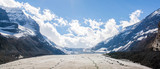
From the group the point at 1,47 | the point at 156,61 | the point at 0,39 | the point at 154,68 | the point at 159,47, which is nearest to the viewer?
the point at 154,68

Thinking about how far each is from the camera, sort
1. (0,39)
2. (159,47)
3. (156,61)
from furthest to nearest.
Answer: (0,39) → (159,47) → (156,61)

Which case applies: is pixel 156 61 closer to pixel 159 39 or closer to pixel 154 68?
pixel 154 68

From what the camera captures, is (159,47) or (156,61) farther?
(159,47)

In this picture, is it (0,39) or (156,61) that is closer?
(156,61)

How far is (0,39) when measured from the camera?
127m

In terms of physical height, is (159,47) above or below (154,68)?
above

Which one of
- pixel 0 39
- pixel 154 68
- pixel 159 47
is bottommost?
pixel 154 68

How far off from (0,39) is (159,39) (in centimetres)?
11721

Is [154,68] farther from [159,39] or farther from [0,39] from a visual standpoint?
[0,39]

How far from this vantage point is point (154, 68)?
35469 millimetres

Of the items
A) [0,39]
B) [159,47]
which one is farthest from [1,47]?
[159,47]

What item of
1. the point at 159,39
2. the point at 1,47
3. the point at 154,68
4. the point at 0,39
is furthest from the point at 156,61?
the point at 0,39

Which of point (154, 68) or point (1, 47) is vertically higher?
point (1, 47)

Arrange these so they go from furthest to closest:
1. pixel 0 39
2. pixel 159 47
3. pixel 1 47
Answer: pixel 0 39
pixel 1 47
pixel 159 47
